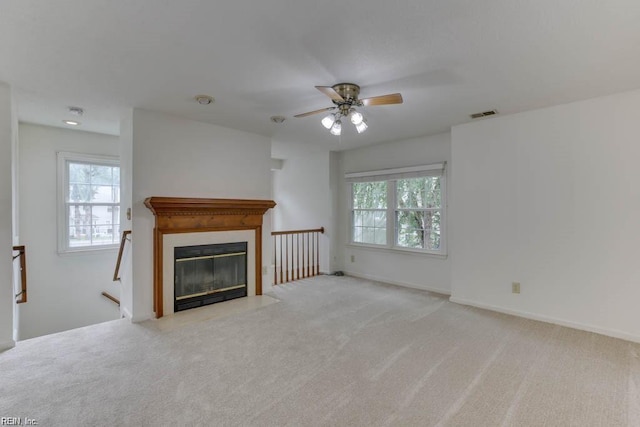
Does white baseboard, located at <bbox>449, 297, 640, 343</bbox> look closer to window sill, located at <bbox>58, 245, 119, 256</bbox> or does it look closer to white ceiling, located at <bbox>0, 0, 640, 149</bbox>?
white ceiling, located at <bbox>0, 0, 640, 149</bbox>

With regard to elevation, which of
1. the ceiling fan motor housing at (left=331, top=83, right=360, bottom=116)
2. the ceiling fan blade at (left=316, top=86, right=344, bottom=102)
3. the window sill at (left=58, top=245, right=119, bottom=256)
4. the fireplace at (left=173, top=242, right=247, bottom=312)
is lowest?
the fireplace at (left=173, top=242, right=247, bottom=312)

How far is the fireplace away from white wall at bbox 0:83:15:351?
144cm

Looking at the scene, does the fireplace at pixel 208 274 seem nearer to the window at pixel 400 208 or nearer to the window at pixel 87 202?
the window at pixel 87 202

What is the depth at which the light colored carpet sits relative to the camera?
191 cm

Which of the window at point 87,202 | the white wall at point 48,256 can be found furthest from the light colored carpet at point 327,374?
the window at point 87,202

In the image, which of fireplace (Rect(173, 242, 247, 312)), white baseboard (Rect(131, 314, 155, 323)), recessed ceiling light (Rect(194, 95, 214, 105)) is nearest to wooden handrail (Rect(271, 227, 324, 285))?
fireplace (Rect(173, 242, 247, 312))

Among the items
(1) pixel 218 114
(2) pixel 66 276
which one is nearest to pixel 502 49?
(1) pixel 218 114

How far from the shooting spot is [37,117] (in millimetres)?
3828

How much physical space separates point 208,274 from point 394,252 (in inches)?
116

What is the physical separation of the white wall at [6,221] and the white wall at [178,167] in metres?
1.00

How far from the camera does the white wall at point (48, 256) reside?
415 centimetres

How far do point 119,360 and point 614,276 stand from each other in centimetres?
470

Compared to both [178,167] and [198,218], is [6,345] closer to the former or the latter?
[198,218]

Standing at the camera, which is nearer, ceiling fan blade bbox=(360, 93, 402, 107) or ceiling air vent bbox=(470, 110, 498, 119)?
ceiling fan blade bbox=(360, 93, 402, 107)
